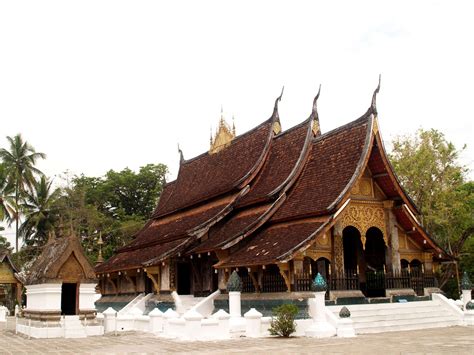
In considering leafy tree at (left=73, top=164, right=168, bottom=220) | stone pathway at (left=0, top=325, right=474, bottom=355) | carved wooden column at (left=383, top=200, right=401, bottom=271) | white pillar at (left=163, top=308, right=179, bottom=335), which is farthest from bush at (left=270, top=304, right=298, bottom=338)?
leafy tree at (left=73, top=164, right=168, bottom=220)

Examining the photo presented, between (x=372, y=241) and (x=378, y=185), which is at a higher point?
(x=378, y=185)

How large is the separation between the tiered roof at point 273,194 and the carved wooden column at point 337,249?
705 millimetres

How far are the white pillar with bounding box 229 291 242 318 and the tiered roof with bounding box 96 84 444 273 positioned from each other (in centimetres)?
91

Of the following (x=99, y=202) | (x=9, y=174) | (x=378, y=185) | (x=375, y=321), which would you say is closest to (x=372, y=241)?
(x=378, y=185)

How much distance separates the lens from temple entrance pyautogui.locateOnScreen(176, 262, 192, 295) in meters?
20.7

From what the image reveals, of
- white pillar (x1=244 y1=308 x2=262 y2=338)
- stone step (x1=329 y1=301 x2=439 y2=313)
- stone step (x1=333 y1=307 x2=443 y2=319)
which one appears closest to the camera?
white pillar (x1=244 y1=308 x2=262 y2=338)

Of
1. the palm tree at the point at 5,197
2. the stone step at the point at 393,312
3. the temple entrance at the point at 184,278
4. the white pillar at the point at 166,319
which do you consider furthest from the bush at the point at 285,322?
the palm tree at the point at 5,197

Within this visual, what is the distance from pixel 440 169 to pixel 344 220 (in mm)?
12165

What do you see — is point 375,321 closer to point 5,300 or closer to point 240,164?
point 240,164

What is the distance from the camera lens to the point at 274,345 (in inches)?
432

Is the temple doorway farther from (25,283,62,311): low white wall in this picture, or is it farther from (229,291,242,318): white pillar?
(25,283,62,311): low white wall

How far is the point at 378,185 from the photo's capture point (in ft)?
55.8

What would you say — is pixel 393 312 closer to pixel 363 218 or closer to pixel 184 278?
pixel 363 218

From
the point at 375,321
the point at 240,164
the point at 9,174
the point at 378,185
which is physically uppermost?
the point at 9,174
